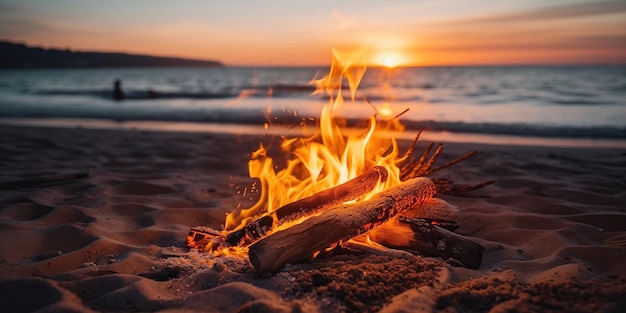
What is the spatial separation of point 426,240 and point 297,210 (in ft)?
3.41

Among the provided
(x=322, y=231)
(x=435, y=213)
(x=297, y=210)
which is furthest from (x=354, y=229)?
(x=435, y=213)

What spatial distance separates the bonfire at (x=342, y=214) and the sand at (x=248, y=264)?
15 cm

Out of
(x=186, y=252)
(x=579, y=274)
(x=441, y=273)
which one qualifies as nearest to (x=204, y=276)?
(x=186, y=252)

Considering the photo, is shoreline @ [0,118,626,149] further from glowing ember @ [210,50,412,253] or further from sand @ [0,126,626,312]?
glowing ember @ [210,50,412,253]

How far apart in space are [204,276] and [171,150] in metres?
6.10

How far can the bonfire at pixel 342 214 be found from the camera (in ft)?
9.72

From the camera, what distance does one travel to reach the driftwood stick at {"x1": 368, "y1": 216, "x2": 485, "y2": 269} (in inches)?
124

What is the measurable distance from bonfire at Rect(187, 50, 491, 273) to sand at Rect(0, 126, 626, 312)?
0.15 meters

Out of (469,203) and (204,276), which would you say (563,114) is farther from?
(204,276)

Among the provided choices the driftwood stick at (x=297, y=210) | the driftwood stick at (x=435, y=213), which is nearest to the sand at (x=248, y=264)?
the driftwood stick at (x=297, y=210)

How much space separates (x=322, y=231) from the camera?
2.97m

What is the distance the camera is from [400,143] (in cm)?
1023

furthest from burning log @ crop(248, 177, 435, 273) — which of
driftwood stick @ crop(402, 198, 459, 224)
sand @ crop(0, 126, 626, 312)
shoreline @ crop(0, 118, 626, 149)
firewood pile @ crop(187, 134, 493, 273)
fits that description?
shoreline @ crop(0, 118, 626, 149)

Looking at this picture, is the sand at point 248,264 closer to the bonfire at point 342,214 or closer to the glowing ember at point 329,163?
the bonfire at point 342,214
